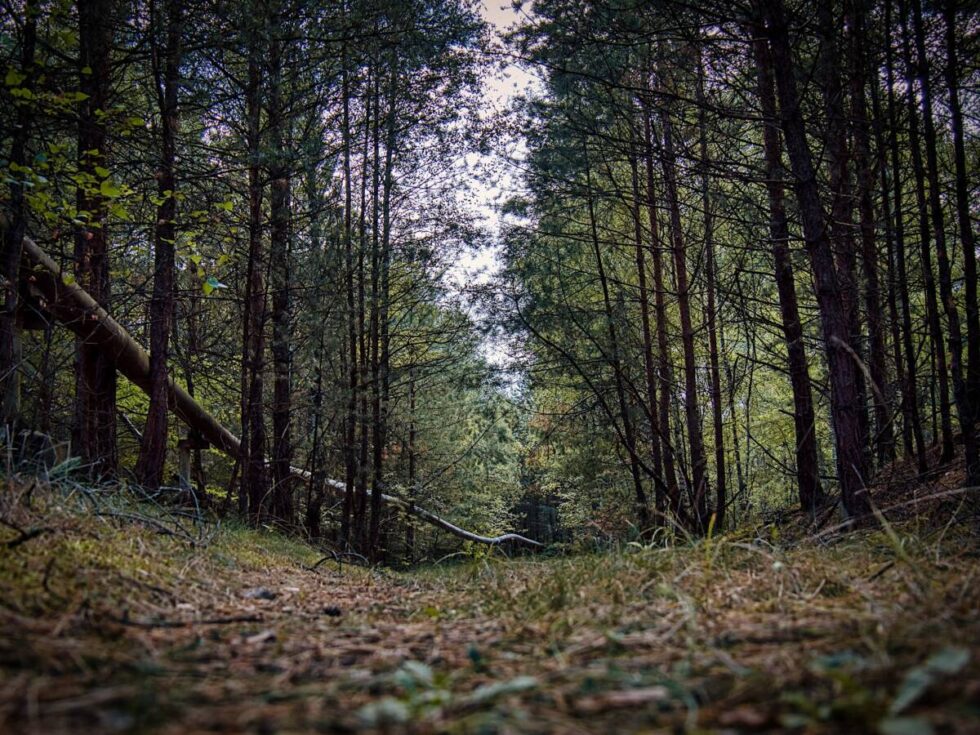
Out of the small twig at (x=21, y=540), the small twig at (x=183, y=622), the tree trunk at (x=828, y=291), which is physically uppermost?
the tree trunk at (x=828, y=291)

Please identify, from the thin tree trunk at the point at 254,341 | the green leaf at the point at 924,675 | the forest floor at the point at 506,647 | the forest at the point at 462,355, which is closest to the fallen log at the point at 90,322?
the forest at the point at 462,355

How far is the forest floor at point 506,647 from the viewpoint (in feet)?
3.12

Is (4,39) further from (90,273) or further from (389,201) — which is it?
(389,201)

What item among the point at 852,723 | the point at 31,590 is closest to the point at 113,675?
the point at 31,590

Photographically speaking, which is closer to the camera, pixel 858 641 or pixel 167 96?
pixel 858 641

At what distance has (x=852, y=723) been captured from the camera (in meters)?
0.89

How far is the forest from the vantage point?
1201mm

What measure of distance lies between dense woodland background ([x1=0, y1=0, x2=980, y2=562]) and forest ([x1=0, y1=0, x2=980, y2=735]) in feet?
0.26

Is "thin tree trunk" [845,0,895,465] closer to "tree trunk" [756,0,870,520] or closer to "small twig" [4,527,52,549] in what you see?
"tree trunk" [756,0,870,520]

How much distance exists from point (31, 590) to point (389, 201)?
29.7 feet

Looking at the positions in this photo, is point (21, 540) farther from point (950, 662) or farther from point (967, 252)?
point (967, 252)

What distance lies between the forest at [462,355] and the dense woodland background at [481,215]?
8 centimetres

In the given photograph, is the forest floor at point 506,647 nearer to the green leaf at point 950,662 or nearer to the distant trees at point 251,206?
the green leaf at point 950,662

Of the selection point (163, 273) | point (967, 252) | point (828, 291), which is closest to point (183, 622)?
point (828, 291)
